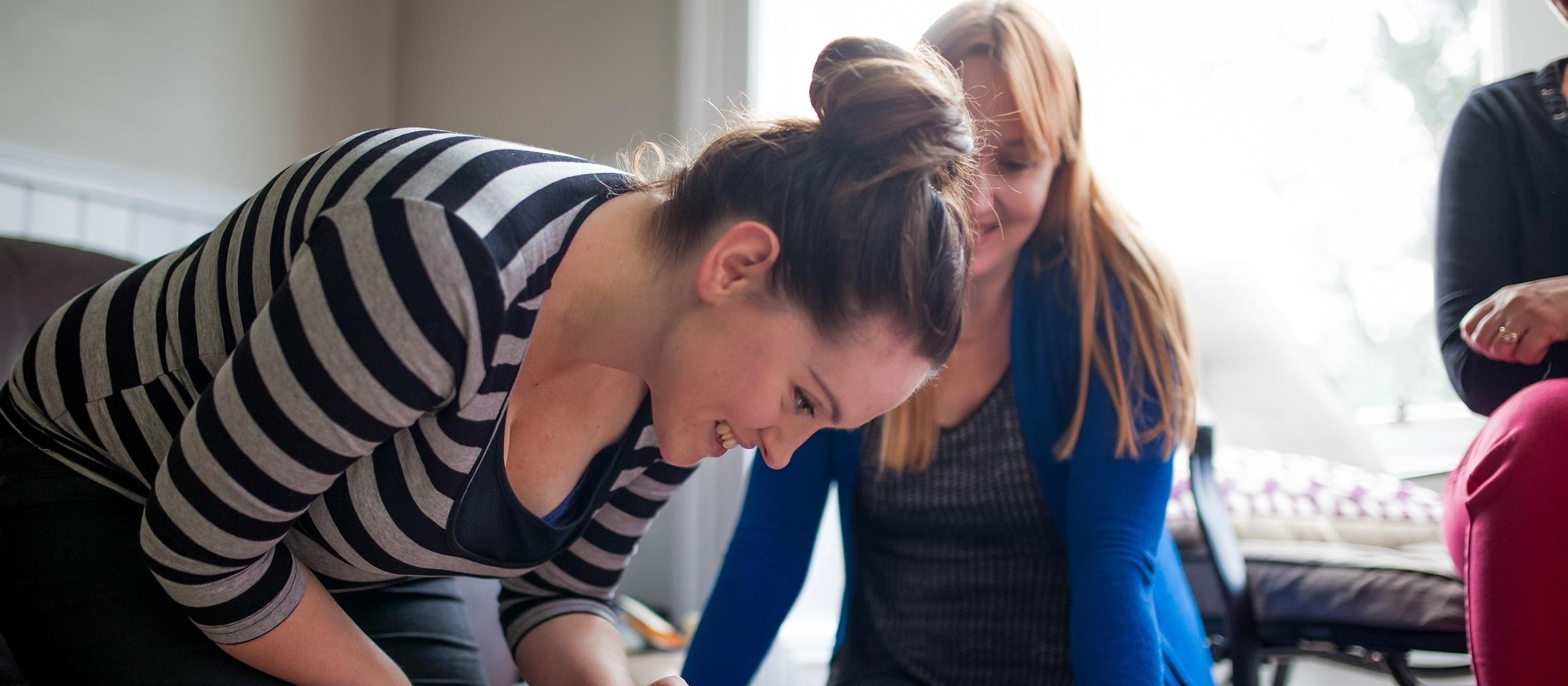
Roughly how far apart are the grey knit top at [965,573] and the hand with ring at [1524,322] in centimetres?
46

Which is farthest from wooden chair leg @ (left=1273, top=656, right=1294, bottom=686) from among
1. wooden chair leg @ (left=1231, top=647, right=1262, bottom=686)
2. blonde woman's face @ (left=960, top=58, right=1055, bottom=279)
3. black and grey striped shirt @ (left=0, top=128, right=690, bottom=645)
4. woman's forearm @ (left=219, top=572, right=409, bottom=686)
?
woman's forearm @ (left=219, top=572, right=409, bottom=686)

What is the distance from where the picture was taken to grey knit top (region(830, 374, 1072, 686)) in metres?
1.10

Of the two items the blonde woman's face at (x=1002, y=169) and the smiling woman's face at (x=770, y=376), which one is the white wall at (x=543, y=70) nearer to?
the blonde woman's face at (x=1002, y=169)

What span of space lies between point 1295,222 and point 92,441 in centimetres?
248

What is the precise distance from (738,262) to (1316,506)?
4.39ft

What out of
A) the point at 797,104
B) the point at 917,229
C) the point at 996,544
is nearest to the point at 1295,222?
the point at 797,104

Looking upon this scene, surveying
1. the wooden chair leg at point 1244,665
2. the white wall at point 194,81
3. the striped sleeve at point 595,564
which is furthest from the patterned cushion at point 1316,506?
the white wall at point 194,81

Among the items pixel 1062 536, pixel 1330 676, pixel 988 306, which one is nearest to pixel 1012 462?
pixel 1062 536

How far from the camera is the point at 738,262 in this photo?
77 cm

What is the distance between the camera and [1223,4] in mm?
2598

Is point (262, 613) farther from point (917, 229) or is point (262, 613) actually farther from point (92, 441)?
point (917, 229)

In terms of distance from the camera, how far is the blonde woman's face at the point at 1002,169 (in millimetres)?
1126

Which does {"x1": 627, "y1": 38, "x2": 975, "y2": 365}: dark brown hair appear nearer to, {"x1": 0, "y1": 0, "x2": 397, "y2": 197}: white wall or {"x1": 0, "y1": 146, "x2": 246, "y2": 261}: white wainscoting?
{"x1": 0, "y1": 146, "x2": 246, "y2": 261}: white wainscoting

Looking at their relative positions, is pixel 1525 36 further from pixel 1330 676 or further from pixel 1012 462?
pixel 1012 462
